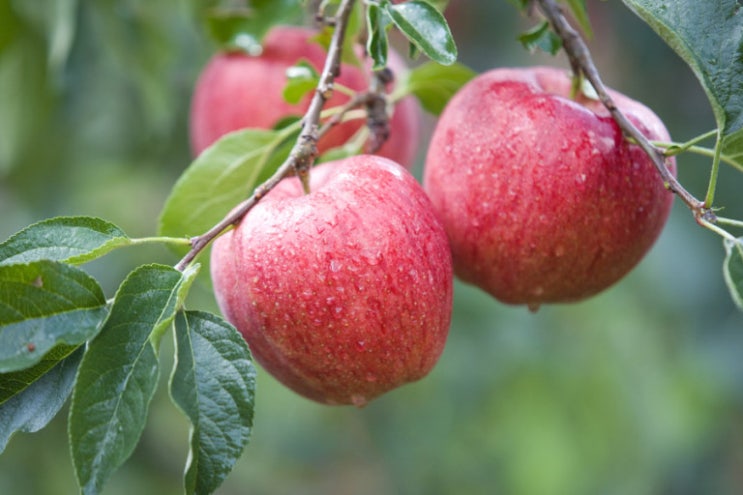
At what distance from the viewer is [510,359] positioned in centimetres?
198

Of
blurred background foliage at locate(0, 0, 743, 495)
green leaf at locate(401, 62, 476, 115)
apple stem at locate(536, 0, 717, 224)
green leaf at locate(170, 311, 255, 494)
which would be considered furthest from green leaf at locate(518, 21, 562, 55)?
blurred background foliage at locate(0, 0, 743, 495)

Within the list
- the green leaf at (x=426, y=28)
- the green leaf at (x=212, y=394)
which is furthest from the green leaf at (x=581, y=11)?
the green leaf at (x=212, y=394)

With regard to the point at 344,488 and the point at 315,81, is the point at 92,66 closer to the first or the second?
the point at 315,81

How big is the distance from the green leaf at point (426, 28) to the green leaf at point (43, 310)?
11.9 inches

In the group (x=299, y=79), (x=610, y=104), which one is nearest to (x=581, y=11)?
(x=610, y=104)

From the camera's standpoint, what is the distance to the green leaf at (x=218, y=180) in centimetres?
87

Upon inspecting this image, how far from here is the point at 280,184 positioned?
0.76 m

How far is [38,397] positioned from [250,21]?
0.59 m

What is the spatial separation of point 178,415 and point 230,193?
60.3 inches

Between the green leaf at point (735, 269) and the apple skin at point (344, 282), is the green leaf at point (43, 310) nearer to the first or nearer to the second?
the apple skin at point (344, 282)

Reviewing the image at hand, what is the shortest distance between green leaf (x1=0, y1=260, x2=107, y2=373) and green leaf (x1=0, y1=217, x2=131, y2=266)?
0.04 m

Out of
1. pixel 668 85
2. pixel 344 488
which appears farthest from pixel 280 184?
pixel 344 488

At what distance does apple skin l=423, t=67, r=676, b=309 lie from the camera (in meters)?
0.74

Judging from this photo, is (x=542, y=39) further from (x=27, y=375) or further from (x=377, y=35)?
(x=27, y=375)
